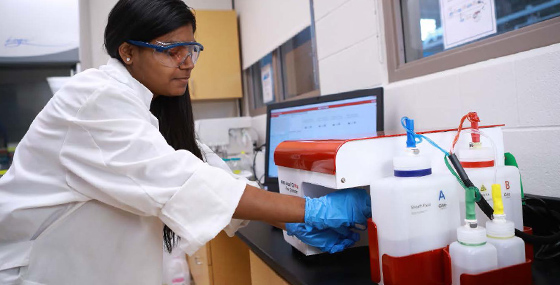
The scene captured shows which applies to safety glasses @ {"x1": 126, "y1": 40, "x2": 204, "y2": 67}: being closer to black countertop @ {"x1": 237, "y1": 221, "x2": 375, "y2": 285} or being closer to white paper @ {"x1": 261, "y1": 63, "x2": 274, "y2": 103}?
black countertop @ {"x1": 237, "y1": 221, "x2": 375, "y2": 285}

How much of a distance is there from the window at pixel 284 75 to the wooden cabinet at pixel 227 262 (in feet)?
2.98

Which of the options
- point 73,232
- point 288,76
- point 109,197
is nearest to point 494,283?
point 109,197

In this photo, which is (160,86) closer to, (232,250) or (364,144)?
(364,144)

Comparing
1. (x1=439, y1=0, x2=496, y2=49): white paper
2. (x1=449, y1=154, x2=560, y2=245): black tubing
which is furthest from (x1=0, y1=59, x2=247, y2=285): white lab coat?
(x1=439, y1=0, x2=496, y2=49): white paper

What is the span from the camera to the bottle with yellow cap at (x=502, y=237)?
25.0 inches

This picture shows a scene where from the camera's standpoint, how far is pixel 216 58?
3.27 metres

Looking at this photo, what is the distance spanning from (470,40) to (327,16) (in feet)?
2.60

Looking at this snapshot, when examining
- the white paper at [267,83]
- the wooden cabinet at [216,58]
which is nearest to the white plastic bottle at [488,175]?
the white paper at [267,83]

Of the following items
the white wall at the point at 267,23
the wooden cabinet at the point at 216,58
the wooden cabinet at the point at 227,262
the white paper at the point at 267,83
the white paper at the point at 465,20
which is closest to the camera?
the white paper at the point at 465,20

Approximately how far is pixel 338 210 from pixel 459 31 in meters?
0.79

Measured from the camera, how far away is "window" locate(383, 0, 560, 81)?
1.00 metres

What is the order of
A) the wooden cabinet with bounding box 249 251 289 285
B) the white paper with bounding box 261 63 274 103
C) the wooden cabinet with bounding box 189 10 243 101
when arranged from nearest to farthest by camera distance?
1. the wooden cabinet with bounding box 249 251 289 285
2. the white paper with bounding box 261 63 274 103
3. the wooden cabinet with bounding box 189 10 243 101

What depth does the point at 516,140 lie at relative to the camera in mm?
1036

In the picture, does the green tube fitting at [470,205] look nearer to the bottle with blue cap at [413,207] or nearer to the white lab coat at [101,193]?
the bottle with blue cap at [413,207]
